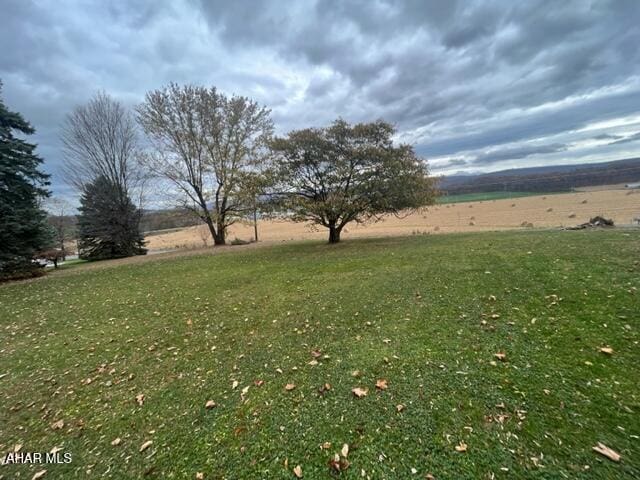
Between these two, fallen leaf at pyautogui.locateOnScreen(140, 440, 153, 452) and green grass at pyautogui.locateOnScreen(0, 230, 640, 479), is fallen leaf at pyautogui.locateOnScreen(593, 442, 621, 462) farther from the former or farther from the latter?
fallen leaf at pyautogui.locateOnScreen(140, 440, 153, 452)

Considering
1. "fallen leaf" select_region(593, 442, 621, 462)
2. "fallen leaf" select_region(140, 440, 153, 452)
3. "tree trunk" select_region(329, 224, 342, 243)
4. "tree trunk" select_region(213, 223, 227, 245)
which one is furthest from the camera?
"tree trunk" select_region(213, 223, 227, 245)

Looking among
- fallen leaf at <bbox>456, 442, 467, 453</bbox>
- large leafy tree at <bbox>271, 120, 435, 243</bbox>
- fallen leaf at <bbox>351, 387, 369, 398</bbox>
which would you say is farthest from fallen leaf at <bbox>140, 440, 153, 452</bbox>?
large leafy tree at <bbox>271, 120, 435, 243</bbox>

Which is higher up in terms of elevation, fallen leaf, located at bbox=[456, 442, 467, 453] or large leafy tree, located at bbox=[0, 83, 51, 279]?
large leafy tree, located at bbox=[0, 83, 51, 279]

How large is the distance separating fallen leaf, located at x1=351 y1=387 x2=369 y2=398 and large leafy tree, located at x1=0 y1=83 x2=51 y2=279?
1523cm

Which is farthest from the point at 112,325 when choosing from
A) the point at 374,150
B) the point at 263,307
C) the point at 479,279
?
the point at 374,150

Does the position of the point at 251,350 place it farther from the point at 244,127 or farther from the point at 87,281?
the point at 244,127

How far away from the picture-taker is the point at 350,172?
39.3 ft

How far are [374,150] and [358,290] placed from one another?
738 centimetres

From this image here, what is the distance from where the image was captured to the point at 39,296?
312 inches

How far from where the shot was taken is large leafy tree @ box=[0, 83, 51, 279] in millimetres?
10984

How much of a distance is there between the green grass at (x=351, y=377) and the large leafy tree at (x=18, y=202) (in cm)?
696

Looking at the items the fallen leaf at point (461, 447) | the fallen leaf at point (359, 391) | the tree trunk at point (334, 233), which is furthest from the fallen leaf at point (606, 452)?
Result: the tree trunk at point (334, 233)

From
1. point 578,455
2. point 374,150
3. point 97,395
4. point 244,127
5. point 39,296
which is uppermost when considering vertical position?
point 244,127

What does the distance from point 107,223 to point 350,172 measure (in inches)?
717
